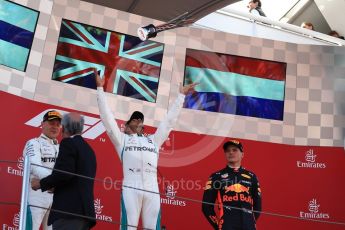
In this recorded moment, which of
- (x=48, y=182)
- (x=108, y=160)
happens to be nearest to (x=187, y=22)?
(x=108, y=160)

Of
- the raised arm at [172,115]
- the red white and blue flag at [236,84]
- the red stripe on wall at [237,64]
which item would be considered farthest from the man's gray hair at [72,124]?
the red stripe on wall at [237,64]

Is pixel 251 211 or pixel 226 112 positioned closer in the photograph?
pixel 251 211

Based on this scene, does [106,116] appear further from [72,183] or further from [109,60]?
[109,60]

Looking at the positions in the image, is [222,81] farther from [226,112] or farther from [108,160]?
[108,160]

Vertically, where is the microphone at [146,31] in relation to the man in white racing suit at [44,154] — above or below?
above

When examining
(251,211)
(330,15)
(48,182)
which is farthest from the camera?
(330,15)

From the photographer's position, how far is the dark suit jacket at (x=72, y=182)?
3389mm

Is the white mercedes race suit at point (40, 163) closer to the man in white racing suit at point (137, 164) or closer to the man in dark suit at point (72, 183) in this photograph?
the man in white racing suit at point (137, 164)

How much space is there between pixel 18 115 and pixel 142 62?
4.70 ft

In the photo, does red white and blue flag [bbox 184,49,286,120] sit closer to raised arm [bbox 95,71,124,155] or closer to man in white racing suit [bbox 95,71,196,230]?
man in white racing suit [bbox 95,71,196,230]

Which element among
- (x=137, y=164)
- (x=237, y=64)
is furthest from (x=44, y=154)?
(x=237, y=64)

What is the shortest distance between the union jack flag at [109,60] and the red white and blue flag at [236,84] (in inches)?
15.7

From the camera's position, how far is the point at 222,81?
22.1ft

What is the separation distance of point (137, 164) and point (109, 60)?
196 centimetres
